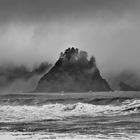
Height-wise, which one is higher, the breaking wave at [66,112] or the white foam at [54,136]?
the breaking wave at [66,112]

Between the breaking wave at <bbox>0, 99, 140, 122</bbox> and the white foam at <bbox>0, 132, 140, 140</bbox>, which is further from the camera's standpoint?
the breaking wave at <bbox>0, 99, 140, 122</bbox>

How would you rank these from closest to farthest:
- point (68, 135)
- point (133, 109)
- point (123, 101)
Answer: point (68, 135)
point (133, 109)
point (123, 101)

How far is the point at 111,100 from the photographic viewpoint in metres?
54.7

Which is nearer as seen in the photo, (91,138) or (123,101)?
(91,138)

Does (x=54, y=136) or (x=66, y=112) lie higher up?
(x=66, y=112)

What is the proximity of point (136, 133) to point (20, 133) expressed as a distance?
21.0 ft

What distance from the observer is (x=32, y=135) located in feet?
59.8

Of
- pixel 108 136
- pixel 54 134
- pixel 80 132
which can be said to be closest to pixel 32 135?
pixel 54 134

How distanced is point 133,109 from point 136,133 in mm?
20016

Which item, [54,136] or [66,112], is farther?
[66,112]

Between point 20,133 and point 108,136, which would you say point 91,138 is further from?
point 20,133

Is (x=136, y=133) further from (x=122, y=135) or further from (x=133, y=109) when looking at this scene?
(x=133, y=109)

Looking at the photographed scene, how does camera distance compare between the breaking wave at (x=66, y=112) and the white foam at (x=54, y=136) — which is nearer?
the white foam at (x=54, y=136)

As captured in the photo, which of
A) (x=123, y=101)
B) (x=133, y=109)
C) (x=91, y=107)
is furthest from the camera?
(x=123, y=101)
